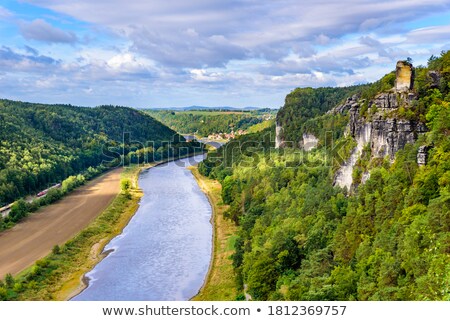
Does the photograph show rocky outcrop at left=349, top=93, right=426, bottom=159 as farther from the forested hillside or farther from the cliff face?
the forested hillside

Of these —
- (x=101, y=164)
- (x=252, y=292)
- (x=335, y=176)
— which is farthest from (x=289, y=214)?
(x=101, y=164)

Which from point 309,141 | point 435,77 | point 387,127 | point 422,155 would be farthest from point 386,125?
point 309,141

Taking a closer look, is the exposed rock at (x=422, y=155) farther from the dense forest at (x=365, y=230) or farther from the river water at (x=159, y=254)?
the river water at (x=159, y=254)

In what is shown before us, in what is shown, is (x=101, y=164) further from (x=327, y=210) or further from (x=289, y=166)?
(x=327, y=210)
